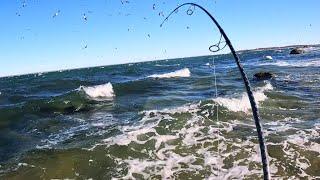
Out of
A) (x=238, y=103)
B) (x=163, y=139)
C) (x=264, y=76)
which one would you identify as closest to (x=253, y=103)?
(x=163, y=139)

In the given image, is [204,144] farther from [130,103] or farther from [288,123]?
[130,103]

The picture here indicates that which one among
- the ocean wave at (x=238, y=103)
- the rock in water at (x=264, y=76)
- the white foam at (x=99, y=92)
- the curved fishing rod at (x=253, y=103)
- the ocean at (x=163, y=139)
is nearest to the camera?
the curved fishing rod at (x=253, y=103)

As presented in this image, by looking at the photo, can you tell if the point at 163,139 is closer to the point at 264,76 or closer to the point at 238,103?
the point at 238,103

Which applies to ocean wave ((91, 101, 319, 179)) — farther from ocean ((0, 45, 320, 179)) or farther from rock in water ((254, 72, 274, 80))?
rock in water ((254, 72, 274, 80))

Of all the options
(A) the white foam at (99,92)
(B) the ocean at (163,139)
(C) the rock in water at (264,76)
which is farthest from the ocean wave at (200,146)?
(C) the rock in water at (264,76)

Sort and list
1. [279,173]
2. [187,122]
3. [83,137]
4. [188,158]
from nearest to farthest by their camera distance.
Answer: [279,173] < [188,158] < [83,137] < [187,122]

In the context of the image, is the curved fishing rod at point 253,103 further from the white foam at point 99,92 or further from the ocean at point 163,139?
the white foam at point 99,92

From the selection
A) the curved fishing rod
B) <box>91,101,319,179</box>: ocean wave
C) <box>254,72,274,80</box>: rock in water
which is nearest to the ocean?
<box>91,101,319,179</box>: ocean wave

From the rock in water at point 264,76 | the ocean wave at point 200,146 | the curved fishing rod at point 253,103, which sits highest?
the curved fishing rod at point 253,103

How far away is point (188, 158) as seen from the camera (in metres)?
11.3

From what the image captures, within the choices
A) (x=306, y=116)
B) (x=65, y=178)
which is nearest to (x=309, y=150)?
(x=306, y=116)

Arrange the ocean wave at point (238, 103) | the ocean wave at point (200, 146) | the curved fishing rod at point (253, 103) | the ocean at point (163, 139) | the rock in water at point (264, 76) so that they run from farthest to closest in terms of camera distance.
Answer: the rock in water at point (264, 76) → the ocean wave at point (238, 103) → the ocean at point (163, 139) → the ocean wave at point (200, 146) → the curved fishing rod at point (253, 103)

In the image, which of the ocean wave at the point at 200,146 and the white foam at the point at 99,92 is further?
the white foam at the point at 99,92

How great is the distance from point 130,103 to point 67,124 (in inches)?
217
